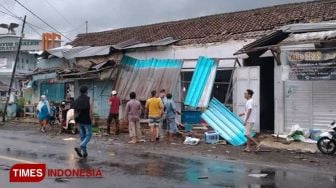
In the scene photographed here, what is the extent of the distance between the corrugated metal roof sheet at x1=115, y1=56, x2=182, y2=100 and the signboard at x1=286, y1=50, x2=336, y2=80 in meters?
5.23

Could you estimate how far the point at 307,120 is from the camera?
16.9m

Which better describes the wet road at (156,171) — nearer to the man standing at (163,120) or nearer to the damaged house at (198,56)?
the man standing at (163,120)

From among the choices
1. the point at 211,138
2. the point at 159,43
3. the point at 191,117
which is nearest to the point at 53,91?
the point at 159,43

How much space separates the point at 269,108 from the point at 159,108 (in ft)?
15.0

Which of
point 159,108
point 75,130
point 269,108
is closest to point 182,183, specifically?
point 159,108

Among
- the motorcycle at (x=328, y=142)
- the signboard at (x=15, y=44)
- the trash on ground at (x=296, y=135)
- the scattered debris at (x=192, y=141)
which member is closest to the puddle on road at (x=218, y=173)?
the motorcycle at (x=328, y=142)

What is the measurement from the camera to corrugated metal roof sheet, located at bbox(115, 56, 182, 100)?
67.5ft

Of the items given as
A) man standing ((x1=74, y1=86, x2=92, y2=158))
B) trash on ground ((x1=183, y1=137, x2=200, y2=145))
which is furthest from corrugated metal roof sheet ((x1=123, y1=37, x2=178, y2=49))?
man standing ((x1=74, y1=86, x2=92, y2=158))

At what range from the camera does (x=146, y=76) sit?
2153 cm

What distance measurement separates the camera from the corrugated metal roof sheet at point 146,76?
20578mm

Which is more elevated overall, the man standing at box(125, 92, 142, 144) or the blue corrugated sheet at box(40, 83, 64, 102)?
the blue corrugated sheet at box(40, 83, 64, 102)

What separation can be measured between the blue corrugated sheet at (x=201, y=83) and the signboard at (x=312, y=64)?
3313mm

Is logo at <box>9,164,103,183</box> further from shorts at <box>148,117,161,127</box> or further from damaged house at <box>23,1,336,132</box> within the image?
damaged house at <box>23,1,336,132</box>

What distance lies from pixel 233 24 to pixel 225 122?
6310 millimetres
